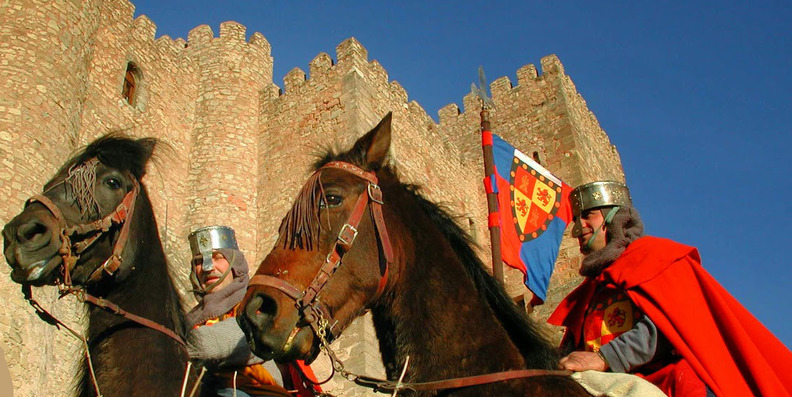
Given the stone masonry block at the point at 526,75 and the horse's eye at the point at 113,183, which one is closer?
the horse's eye at the point at 113,183

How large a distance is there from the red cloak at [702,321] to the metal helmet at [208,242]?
2.75 m

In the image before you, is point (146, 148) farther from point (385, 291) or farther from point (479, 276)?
point (479, 276)

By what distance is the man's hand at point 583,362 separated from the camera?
10.4 feet

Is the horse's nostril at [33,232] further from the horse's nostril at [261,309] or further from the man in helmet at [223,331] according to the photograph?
the horse's nostril at [261,309]

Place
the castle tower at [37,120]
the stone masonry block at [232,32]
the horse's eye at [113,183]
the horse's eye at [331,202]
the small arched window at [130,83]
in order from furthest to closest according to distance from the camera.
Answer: the stone masonry block at [232,32], the small arched window at [130,83], the castle tower at [37,120], the horse's eye at [113,183], the horse's eye at [331,202]

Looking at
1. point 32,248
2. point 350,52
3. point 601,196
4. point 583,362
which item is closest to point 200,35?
point 350,52

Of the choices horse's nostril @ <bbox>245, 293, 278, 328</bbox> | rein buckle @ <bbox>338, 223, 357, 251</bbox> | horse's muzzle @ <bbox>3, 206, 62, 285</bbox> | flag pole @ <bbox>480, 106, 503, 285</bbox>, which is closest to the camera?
horse's nostril @ <bbox>245, 293, 278, 328</bbox>

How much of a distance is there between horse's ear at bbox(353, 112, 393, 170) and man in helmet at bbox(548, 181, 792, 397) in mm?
1221

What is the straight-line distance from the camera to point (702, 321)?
10.3ft

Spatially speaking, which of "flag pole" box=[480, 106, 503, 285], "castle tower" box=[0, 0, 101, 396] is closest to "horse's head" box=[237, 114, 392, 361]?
"flag pole" box=[480, 106, 503, 285]

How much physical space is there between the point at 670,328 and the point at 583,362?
16.3 inches

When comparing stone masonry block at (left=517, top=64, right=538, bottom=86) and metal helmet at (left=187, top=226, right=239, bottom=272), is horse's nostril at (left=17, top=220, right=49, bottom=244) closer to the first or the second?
metal helmet at (left=187, top=226, right=239, bottom=272)

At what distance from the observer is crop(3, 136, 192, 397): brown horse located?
3.58 metres

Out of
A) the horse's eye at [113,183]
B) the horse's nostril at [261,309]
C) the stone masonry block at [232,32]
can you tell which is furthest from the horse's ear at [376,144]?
the stone masonry block at [232,32]
